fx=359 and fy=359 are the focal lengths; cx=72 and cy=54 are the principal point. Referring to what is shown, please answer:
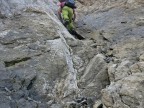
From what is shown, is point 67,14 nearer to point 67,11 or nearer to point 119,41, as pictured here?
point 67,11

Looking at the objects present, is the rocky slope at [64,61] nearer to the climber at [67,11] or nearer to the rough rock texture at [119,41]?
the rough rock texture at [119,41]

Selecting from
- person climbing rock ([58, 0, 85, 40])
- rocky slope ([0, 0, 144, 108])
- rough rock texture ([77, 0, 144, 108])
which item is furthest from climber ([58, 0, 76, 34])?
rough rock texture ([77, 0, 144, 108])

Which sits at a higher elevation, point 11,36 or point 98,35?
point 11,36

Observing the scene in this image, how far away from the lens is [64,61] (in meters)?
12.1

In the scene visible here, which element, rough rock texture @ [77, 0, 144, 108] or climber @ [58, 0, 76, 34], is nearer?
rough rock texture @ [77, 0, 144, 108]

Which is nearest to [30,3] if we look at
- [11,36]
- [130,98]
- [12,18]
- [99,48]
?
[12,18]

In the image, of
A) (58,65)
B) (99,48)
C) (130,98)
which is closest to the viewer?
(130,98)

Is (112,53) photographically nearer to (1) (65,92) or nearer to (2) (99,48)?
(2) (99,48)

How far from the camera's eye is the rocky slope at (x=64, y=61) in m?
10.1

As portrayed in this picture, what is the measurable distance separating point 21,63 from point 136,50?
3.86 meters

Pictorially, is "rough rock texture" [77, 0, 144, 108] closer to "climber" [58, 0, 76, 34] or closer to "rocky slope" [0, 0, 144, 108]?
"rocky slope" [0, 0, 144, 108]

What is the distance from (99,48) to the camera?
1341cm

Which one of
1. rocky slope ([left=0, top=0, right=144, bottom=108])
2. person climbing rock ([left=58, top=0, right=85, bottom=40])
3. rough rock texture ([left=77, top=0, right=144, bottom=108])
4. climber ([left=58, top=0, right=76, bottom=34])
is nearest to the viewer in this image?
rough rock texture ([left=77, top=0, right=144, bottom=108])

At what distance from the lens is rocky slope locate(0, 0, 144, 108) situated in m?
10.1
